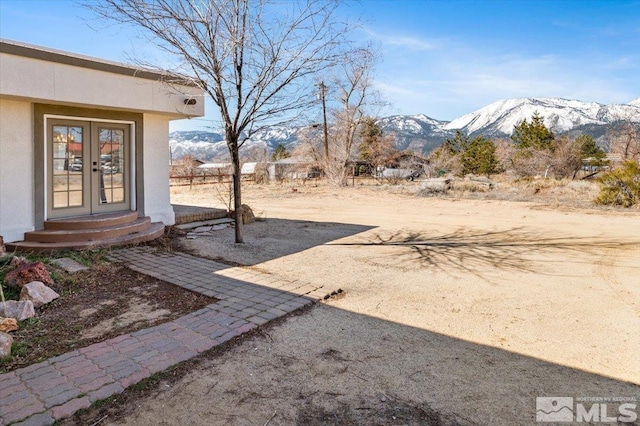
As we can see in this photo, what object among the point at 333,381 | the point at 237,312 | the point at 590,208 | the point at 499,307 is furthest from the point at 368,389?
the point at 590,208

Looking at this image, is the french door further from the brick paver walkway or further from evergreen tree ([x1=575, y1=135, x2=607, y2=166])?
evergreen tree ([x1=575, y1=135, x2=607, y2=166])

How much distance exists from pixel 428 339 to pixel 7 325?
11.3ft

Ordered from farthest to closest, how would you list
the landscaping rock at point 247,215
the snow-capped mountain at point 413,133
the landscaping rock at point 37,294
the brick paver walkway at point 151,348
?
the snow-capped mountain at point 413,133 → the landscaping rock at point 247,215 → the landscaping rock at point 37,294 → the brick paver walkway at point 151,348

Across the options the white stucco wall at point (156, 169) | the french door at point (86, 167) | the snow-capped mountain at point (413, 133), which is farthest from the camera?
the snow-capped mountain at point (413, 133)

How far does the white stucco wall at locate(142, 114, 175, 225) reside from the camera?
304 inches

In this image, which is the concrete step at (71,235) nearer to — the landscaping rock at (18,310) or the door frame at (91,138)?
the door frame at (91,138)

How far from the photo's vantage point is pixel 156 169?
792cm

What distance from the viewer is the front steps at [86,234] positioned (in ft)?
19.5

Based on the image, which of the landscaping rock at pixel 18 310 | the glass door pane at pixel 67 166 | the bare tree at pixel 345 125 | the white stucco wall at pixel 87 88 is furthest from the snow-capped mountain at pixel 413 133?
the landscaping rock at pixel 18 310

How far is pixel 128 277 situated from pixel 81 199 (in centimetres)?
293

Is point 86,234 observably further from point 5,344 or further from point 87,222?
point 5,344

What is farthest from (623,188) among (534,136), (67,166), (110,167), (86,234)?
(534,136)

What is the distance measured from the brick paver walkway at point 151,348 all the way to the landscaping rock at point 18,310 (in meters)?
0.98

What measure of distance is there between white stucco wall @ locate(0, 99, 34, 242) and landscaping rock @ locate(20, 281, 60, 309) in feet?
9.10
